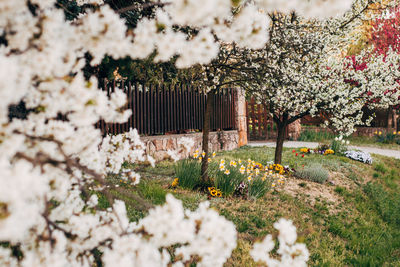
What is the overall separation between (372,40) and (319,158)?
9.40 m

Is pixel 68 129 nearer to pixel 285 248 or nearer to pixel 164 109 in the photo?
pixel 285 248

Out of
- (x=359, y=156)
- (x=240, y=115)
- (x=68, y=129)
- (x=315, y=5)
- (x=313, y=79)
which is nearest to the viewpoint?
(x=68, y=129)

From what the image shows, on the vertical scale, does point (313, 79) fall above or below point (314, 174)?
above

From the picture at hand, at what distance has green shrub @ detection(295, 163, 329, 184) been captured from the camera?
600 centimetres

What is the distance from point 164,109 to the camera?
7363 millimetres

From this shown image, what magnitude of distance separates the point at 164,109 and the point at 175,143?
0.92 m

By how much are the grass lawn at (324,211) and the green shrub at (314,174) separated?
6.2 inches

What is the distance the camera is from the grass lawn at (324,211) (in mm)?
3482

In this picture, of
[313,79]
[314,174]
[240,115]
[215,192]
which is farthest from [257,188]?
[240,115]

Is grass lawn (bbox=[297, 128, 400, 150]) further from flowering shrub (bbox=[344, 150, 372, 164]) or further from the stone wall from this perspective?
the stone wall

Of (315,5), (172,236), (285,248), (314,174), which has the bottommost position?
(314,174)

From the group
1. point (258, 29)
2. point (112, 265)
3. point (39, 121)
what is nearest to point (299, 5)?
point (258, 29)

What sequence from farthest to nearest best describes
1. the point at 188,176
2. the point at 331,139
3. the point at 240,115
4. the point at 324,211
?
the point at 331,139 < the point at 240,115 < the point at 324,211 < the point at 188,176

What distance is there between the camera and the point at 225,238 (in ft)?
4.20
